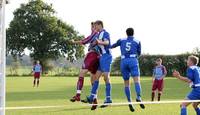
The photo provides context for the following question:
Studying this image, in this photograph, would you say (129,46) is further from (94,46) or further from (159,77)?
(159,77)

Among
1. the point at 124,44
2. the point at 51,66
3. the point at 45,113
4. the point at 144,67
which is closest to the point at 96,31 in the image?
the point at 124,44

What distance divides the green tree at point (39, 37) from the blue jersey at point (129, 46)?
92.6m

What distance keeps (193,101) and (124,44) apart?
2986 mm

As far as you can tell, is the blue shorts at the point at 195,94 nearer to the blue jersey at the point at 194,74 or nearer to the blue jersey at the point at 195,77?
the blue jersey at the point at 195,77

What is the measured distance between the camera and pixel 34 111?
18.4 m

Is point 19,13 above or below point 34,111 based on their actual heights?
above

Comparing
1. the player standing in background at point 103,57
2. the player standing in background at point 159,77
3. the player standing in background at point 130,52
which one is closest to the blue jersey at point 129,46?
the player standing in background at point 130,52

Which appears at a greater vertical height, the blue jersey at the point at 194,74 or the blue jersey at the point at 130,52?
the blue jersey at the point at 130,52

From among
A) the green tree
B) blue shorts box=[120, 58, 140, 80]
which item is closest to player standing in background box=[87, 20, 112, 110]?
blue shorts box=[120, 58, 140, 80]

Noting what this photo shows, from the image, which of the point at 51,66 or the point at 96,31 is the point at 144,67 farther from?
the point at 96,31

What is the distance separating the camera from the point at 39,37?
111000mm

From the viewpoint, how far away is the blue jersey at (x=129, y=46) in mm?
16578

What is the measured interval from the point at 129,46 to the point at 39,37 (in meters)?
95.2

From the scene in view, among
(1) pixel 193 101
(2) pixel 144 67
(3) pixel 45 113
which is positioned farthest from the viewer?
(2) pixel 144 67
